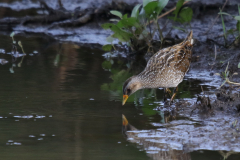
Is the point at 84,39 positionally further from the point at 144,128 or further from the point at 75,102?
the point at 144,128

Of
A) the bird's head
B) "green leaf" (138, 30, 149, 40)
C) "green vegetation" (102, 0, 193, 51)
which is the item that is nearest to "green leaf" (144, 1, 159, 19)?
"green vegetation" (102, 0, 193, 51)

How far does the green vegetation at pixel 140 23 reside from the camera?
28.2ft

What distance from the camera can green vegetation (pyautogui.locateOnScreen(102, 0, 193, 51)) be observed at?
338 inches

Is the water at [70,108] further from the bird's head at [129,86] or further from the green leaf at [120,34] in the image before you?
the green leaf at [120,34]

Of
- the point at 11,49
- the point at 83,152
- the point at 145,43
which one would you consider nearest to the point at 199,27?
the point at 145,43

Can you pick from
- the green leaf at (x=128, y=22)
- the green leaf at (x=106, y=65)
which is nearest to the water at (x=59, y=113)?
the green leaf at (x=106, y=65)

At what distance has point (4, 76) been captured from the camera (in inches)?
320

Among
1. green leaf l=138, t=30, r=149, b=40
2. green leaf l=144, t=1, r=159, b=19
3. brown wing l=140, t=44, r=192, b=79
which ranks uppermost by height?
green leaf l=144, t=1, r=159, b=19

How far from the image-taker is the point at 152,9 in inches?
339

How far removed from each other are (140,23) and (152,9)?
0.61 m

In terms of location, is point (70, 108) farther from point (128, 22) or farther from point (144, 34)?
→ point (144, 34)

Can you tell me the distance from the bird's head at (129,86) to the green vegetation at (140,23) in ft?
7.50

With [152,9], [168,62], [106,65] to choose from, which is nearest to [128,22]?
[152,9]

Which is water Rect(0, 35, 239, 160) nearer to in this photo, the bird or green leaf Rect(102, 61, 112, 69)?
green leaf Rect(102, 61, 112, 69)
